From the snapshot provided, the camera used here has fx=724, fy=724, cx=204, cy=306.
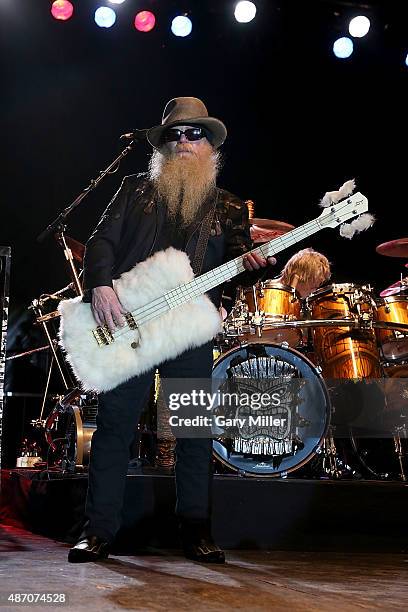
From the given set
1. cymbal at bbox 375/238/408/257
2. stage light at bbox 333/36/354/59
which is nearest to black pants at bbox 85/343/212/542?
cymbal at bbox 375/238/408/257

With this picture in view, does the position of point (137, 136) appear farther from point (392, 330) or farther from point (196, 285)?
point (392, 330)

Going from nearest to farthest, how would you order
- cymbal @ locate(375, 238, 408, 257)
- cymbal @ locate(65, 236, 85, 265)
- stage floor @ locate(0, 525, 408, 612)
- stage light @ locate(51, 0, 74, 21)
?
stage floor @ locate(0, 525, 408, 612) < cymbal @ locate(65, 236, 85, 265) < cymbal @ locate(375, 238, 408, 257) < stage light @ locate(51, 0, 74, 21)

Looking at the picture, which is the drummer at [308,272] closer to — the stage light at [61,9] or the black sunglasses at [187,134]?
the black sunglasses at [187,134]

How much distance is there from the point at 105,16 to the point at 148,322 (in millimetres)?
4759

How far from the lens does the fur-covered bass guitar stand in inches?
109

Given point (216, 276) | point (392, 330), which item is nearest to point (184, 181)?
point (216, 276)

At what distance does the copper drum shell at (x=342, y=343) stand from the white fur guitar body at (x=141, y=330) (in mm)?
1913

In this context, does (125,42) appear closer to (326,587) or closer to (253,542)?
(253,542)

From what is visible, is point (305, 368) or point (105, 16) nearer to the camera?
point (305, 368)

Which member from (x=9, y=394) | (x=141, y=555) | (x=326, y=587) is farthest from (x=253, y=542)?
(x=9, y=394)

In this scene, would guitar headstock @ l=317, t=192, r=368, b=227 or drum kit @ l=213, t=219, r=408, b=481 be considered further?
drum kit @ l=213, t=219, r=408, b=481

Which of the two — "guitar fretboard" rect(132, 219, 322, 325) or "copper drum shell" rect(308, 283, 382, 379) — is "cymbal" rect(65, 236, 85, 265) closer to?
"copper drum shell" rect(308, 283, 382, 379)

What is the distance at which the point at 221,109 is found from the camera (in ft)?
23.8

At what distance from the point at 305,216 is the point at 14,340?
3121 mm
